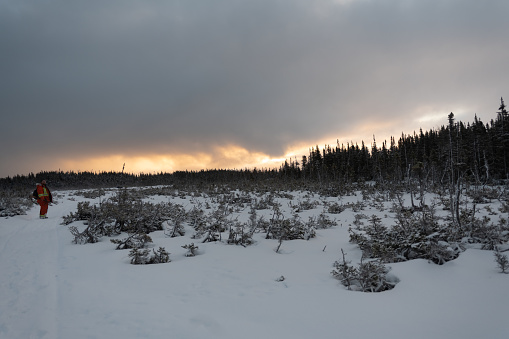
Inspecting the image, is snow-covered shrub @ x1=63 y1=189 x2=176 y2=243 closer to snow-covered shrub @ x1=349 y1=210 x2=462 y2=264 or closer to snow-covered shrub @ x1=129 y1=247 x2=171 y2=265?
snow-covered shrub @ x1=129 y1=247 x2=171 y2=265

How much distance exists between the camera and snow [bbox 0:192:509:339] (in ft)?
9.82

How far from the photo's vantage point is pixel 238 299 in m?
3.96

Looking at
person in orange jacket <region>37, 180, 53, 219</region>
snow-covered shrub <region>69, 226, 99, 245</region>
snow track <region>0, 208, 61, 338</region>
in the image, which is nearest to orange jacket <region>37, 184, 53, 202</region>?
person in orange jacket <region>37, 180, 53, 219</region>

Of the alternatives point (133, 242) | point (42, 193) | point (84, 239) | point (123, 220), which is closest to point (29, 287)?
point (133, 242)

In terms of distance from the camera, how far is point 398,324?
124 inches

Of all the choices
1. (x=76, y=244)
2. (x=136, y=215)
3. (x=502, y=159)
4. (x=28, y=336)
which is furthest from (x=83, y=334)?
(x=502, y=159)

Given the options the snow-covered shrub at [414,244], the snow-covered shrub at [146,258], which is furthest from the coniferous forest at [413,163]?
the snow-covered shrub at [146,258]

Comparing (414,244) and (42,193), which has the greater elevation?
(42,193)

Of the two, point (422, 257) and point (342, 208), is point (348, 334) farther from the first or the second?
point (342, 208)

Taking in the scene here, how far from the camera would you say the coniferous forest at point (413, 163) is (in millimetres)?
10325

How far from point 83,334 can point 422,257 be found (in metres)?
6.07

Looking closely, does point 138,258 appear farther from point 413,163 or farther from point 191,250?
point 413,163

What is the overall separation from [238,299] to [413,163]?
47304mm

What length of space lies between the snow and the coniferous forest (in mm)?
3570
